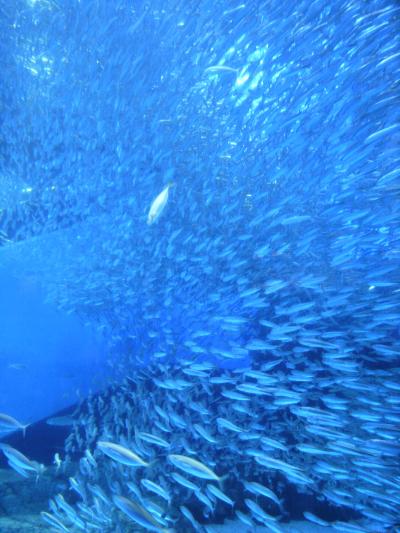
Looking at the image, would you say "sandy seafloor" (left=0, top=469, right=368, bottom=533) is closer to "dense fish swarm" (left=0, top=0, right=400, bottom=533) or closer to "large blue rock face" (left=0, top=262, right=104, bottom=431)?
"dense fish swarm" (left=0, top=0, right=400, bottom=533)

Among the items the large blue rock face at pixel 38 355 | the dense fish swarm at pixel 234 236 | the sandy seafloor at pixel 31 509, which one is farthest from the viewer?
the large blue rock face at pixel 38 355

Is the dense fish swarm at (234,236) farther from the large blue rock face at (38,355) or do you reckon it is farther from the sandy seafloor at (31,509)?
the large blue rock face at (38,355)

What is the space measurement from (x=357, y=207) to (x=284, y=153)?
5.11ft

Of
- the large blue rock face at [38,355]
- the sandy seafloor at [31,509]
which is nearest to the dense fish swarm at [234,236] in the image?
the sandy seafloor at [31,509]

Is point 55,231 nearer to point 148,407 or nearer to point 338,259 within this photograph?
point 148,407

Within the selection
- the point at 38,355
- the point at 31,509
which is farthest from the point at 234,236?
the point at 38,355

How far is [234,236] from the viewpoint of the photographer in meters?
7.30

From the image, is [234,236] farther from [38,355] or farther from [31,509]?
[38,355]

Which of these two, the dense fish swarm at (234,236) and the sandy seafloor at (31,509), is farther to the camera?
the sandy seafloor at (31,509)

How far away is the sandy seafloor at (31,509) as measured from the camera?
5945 millimetres

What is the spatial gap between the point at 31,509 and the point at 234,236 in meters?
6.10

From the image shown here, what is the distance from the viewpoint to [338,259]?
583 centimetres

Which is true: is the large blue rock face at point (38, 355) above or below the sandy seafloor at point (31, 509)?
above

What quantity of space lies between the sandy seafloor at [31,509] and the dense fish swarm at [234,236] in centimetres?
24
